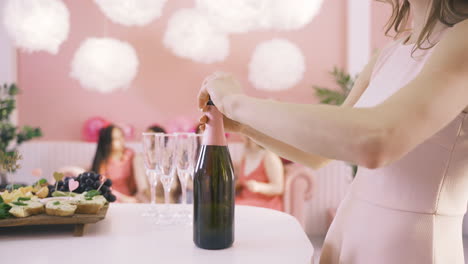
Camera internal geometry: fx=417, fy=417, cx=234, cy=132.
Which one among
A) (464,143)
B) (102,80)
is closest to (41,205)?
(464,143)

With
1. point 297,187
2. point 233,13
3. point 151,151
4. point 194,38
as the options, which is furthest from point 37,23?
point 151,151

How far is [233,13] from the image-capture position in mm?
4504

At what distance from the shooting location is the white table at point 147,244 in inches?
33.9

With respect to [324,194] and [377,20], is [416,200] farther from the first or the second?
[377,20]

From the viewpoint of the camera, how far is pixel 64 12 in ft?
14.5

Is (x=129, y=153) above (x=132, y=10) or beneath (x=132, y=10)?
beneath

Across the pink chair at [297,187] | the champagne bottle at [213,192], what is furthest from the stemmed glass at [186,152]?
the pink chair at [297,187]

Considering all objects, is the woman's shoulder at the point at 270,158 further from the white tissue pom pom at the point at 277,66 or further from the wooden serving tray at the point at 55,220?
the wooden serving tray at the point at 55,220

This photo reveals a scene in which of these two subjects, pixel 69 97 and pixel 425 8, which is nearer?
pixel 425 8

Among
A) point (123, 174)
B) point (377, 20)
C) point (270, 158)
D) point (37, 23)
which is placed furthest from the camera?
point (37, 23)

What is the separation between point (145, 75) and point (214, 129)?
12.5 ft

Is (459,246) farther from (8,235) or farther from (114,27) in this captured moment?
(114,27)

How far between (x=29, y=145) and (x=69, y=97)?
64 cm

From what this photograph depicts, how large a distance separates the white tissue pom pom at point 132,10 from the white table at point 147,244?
365 cm
